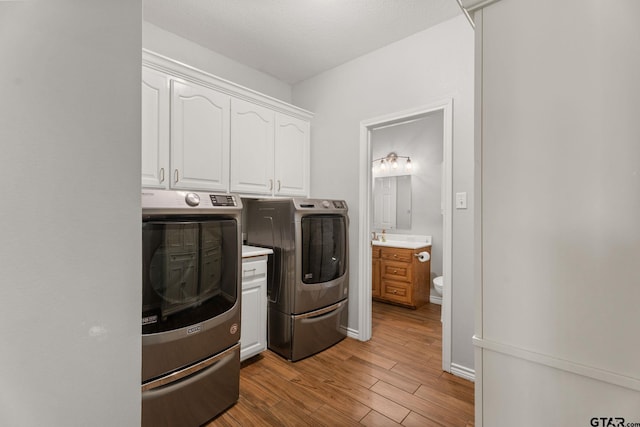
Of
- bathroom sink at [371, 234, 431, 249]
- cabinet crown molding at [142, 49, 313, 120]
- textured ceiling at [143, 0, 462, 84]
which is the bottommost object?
bathroom sink at [371, 234, 431, 249]

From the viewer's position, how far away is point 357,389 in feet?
6.28

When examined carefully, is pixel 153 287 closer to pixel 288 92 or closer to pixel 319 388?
pixel 319 388

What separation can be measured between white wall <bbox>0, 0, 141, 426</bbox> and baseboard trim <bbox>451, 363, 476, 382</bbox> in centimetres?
216

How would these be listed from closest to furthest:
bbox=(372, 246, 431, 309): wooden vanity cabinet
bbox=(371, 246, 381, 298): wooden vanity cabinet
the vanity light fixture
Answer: bbox=(372, 246, 431, 309): wooden vanity cabinet → bbox=(371, 246, 381, 298): wooden vanity cabinet → the vanity light fixture

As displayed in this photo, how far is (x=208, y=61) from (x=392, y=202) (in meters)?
3.04

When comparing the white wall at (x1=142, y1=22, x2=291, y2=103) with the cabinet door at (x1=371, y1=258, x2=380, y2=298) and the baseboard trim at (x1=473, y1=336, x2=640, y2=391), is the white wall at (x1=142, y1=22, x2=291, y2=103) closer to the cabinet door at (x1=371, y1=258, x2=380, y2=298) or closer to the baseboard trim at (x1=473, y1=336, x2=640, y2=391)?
the cabinet door at (x1=371, y1=258, x2=380, y2=298)

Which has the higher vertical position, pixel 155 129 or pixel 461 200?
pixel 155 129

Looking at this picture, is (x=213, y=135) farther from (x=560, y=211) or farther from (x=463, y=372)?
(x=463, y=372)

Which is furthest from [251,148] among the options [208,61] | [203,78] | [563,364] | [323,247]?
[563,364]

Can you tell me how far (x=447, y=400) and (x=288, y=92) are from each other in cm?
327

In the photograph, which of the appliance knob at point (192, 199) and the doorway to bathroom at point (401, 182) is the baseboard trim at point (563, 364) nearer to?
the appliance knob at point (192, 199)

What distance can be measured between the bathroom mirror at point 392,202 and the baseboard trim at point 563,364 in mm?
3516

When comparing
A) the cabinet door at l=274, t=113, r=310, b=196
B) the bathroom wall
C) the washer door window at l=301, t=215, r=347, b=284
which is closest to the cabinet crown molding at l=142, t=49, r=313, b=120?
the cabinet door at l=274, t=113, r=310, b=196

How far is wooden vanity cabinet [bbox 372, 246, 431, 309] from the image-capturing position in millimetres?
3520
